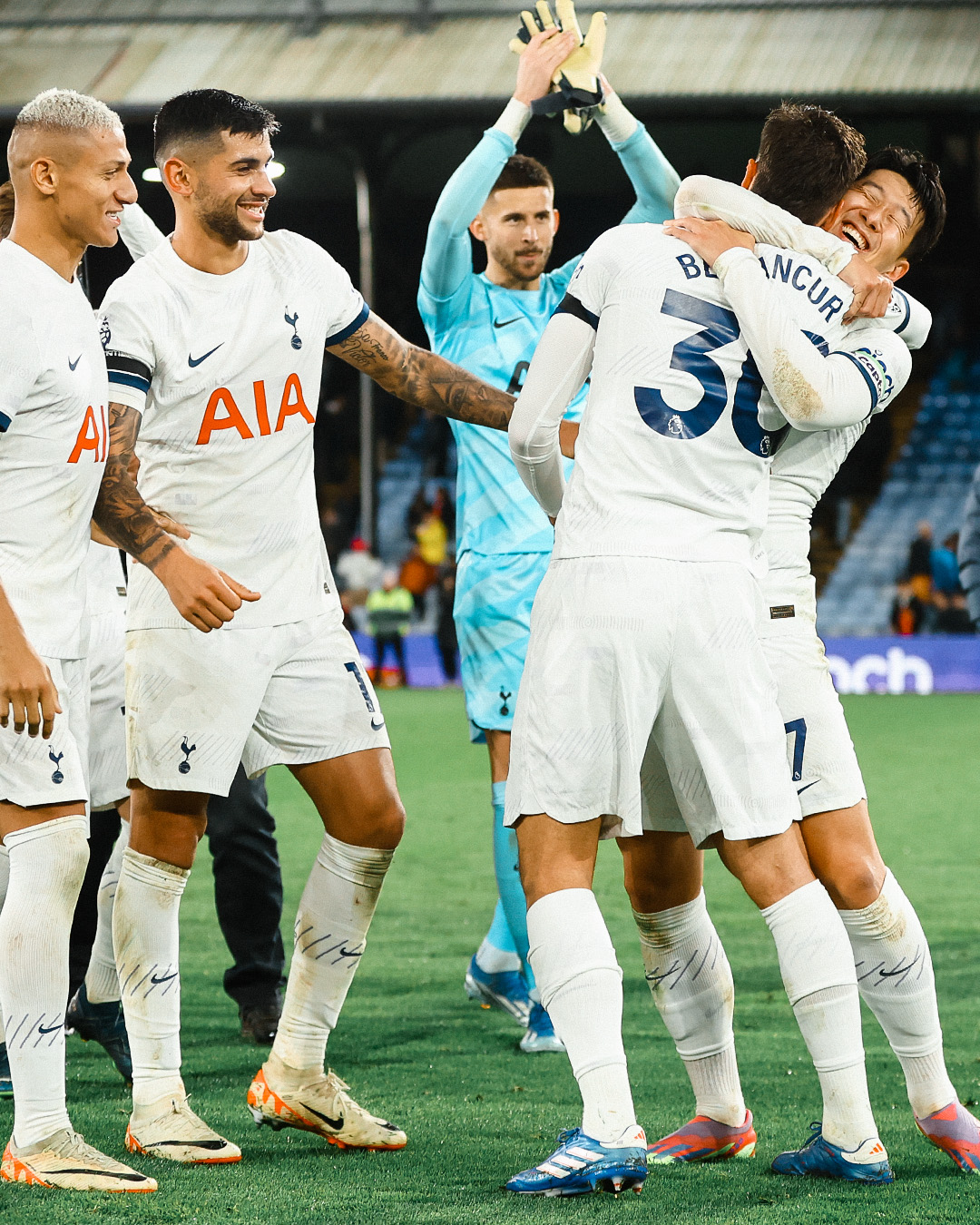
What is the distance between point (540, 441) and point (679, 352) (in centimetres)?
34

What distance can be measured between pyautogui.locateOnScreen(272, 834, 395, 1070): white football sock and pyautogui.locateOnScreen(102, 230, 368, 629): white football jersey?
1.81 feet

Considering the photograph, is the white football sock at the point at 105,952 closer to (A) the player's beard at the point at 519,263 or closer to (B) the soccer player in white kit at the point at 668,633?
(B) the soccer player in white kit at the point at 668,633

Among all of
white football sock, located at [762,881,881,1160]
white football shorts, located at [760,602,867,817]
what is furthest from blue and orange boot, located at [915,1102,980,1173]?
white football shorts, located at [760,602,867,817]

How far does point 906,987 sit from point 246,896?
6.84 ft

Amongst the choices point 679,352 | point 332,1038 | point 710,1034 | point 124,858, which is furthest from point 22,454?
point 332,1038

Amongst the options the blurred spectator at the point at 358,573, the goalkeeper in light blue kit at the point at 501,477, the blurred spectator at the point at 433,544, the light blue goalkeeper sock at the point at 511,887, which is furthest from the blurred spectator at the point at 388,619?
the light blue goalkeeper sock at the point at 511,887

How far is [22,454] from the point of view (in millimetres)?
3072

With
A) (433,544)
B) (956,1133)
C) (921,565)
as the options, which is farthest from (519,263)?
(433,544)

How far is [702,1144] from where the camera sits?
3.25 m

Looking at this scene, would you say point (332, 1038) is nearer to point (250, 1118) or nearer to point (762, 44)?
point (250, 1118)

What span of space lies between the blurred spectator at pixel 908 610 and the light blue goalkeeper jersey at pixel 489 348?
55.4 ft

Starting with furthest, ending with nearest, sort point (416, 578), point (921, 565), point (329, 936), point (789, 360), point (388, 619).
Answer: point (416, 578) → point (921, 565) → point (388, 619) → point (329, 936) → point (789, 360)

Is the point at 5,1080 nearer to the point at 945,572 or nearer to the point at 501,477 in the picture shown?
the point at 501,477

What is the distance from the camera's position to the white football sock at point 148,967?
335 centimetres
